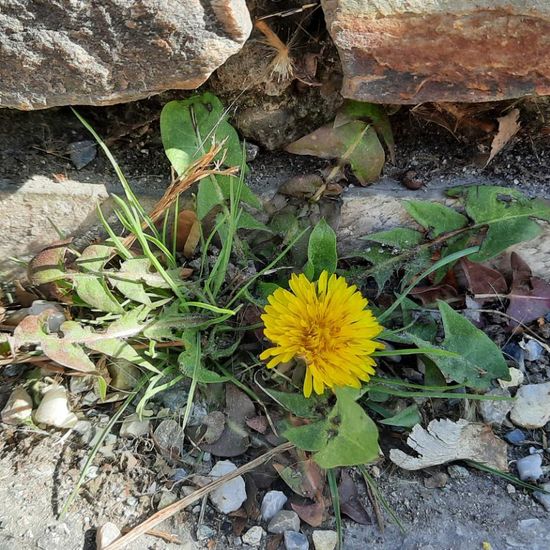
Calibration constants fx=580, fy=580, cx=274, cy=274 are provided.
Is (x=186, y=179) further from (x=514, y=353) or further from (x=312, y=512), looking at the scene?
(x=514, y=353)

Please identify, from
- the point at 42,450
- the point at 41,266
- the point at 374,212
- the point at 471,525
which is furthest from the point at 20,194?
the point at 471,525

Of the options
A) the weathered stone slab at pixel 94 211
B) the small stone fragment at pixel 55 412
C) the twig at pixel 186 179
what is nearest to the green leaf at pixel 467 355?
the weathered stone slab at pixel 94 211

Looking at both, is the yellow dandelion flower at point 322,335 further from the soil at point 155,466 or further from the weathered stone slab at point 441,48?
the weathered stone slab at point 441,48

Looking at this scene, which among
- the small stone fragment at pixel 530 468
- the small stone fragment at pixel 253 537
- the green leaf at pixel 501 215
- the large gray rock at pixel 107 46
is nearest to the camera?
the large gray rock at pixel 107 46

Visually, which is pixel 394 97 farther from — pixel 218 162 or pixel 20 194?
pixel 20 194

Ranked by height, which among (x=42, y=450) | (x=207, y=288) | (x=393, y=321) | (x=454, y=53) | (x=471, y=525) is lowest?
(x=471, y=525)
